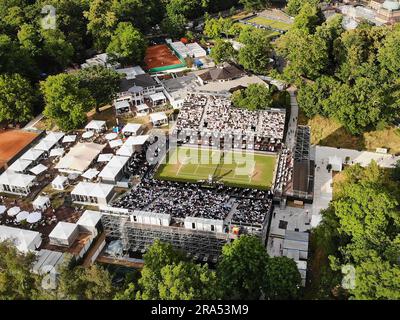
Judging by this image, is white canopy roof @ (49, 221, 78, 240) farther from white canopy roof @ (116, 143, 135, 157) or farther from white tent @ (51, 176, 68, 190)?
white canopy roof @ (116, 143, 135, 157)

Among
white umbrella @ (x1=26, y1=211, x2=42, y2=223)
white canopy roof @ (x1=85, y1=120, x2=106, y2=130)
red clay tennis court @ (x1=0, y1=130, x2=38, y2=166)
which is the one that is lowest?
red clay tennis court @ (x1=0, y1=130, x2=38, y2=166)

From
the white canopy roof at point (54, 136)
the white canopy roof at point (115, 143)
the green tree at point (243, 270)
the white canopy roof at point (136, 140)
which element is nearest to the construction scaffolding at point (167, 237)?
the green tree at point (243, 270)

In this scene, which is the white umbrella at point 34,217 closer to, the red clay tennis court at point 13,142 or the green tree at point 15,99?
the red clay tennis court at point 13,142

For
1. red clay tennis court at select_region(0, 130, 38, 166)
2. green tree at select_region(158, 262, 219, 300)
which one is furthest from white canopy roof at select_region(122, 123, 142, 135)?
green tree at select_region(158, 262, 219, 300)

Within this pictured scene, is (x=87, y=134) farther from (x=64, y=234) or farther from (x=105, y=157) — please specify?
(x=64, y=234)

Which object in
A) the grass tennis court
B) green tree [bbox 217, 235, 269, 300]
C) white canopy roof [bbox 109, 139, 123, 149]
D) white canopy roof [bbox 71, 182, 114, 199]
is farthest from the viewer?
white canopy roof [bbox 109, 139, 123, 149]

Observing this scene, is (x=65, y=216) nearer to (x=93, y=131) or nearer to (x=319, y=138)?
(x=93, y=131)

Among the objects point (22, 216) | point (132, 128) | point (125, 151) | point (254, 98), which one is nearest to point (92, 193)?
point (22, 216)

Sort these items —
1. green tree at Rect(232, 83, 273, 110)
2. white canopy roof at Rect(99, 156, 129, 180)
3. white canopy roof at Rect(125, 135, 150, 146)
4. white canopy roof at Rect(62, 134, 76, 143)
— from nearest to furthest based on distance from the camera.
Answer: white canopy roof at Rect(99, 156, 129, 180), white canopy roof at Rect(125, 135, 150, 146), green tree at Rect(232, 83, 273, 110), white canopy roof at Rect(62, 134, 76, 143)

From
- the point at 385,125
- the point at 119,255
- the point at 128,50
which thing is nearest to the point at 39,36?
the point at 128,50
